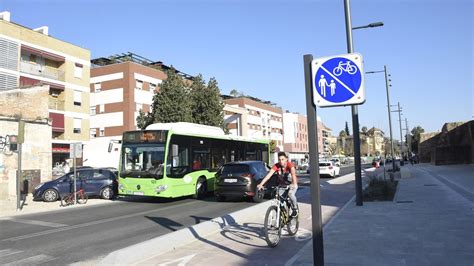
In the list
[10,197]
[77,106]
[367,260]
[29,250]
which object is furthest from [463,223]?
[77,106]

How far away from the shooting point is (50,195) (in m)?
18.9

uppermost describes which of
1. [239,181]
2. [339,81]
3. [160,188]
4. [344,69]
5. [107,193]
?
[344,69]

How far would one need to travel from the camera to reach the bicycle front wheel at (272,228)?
7664 millimetres

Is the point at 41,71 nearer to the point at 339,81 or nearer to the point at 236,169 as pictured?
the point at 236,169

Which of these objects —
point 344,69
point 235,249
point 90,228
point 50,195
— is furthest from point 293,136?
point 344,69

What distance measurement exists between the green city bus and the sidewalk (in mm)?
7255

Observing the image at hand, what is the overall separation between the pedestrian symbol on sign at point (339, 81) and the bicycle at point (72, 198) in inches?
592

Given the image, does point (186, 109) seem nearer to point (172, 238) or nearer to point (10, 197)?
point (10, 197)

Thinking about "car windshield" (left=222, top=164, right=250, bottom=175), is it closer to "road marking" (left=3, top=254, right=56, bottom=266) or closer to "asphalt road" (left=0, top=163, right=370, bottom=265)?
"asphalt road" (left=0, top=163, right=370, bottom=265)

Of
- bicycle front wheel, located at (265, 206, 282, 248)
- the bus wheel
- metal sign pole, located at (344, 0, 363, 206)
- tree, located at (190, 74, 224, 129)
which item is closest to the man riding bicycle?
bicycle front wheel, located at (265, 206, 282, 248)

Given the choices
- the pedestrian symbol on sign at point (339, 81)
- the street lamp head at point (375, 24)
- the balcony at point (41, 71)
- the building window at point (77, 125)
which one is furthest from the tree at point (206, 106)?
the pedestrian symbol on sign at point (339, 81)

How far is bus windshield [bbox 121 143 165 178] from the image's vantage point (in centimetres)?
1625

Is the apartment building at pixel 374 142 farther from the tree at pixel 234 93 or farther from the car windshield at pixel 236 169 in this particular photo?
the car windshield at pixel 236 169

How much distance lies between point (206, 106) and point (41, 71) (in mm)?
16115
